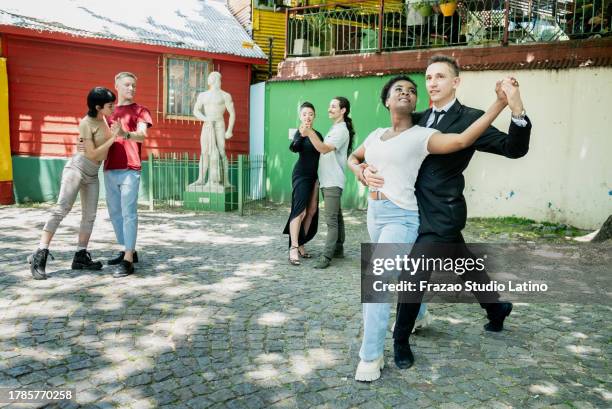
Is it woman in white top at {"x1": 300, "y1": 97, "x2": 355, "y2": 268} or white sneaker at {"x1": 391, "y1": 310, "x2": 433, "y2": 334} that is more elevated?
woman in white top at {"x1": 300, "y1": 97, "x2": 355, "y2": 268}

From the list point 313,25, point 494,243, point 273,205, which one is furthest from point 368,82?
point 494,243

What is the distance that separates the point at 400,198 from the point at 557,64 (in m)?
7.80

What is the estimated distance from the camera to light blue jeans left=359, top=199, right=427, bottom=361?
3.52 metres

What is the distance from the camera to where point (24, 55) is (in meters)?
12.4

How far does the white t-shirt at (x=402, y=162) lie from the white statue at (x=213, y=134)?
8.47m

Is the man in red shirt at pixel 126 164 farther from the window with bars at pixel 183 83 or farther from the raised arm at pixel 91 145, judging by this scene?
the window with bars at pixel 183 83

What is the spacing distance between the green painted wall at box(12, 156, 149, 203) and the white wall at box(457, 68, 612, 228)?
8506mm

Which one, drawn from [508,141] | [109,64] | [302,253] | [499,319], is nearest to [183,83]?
[109,64]

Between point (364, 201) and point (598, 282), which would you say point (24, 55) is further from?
point (598, 282)

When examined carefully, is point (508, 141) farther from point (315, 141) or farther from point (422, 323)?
point (315, 141)

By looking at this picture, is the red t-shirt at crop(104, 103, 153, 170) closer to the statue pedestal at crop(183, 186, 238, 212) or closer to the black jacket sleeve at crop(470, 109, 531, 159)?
the black jacket sleeve at crop(470, 109, 531, 159)

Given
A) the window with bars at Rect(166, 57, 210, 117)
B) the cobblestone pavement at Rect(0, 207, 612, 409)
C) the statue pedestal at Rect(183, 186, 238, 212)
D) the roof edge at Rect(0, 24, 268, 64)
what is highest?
the roof edge at Rect(0, 24, 268, 64)

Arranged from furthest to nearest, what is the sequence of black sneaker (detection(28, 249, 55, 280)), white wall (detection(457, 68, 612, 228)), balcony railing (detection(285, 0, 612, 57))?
balcony railing (detection(285, 0, 612, 57)) → white wall (detection(457, 68, 612, 228)) → black sneaker (detection(28, 249, 55, 280))

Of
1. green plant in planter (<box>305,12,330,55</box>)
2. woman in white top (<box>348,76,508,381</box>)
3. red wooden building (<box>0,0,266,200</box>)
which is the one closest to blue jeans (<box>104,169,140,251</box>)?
woman in white top (<box>348,76,508,381</box>)
